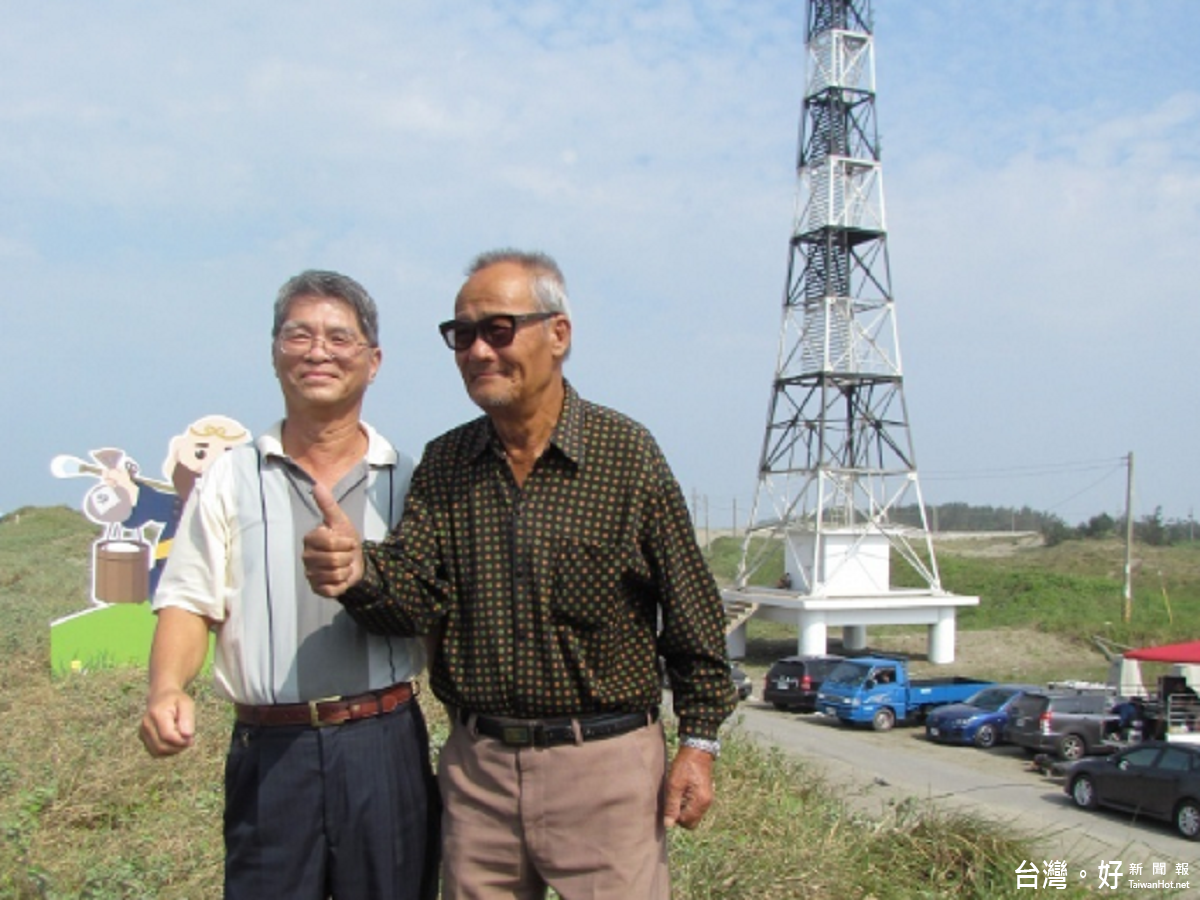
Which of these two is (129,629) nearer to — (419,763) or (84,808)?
(84,808)

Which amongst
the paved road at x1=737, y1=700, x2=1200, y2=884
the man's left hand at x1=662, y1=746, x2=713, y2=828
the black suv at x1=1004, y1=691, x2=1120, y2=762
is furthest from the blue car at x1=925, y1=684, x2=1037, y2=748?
the man's left hand at x1=662, y1=746, x2=713, y2=828

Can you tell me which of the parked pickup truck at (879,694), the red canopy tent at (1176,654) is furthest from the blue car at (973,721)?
the red canopy tent at (1176,654)

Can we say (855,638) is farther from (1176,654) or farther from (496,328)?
(496,328)

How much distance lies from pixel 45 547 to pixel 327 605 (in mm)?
36065

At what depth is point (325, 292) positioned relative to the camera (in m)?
2.74

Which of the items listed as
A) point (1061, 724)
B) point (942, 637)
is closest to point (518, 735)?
point (1061, 724)

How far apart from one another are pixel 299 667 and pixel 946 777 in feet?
47.1

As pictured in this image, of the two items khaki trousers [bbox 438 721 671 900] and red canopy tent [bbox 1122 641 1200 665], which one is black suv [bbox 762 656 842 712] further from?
khaki trousers [bbox 438 721 671 900]

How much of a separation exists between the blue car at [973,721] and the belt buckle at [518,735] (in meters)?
17.6

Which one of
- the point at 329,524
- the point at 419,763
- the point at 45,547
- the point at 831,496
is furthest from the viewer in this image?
the point at 45,547

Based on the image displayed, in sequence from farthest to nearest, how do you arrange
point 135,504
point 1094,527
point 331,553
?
point 1094,527 < point 135,504 < point 331,553

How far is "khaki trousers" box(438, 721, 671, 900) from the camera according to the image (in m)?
2.56

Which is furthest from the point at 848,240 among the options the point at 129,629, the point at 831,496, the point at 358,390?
the point at 358,390

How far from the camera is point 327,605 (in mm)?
2613
